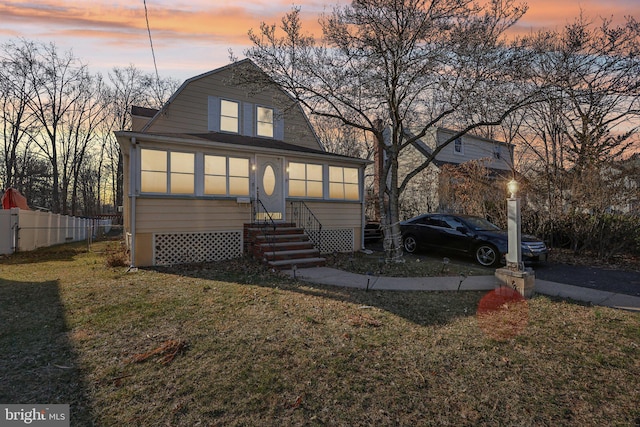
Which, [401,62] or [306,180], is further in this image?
[306,180]

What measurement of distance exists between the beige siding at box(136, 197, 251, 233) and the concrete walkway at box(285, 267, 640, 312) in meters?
2.94

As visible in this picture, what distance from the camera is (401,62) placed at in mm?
8141

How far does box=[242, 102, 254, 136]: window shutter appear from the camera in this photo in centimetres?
1258

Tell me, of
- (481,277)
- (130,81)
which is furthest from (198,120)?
(130,81)

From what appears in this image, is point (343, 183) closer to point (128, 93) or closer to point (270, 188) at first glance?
point (270, 188)

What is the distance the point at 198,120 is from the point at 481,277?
10301 mm

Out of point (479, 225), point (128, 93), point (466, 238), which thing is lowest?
point (466, 238)

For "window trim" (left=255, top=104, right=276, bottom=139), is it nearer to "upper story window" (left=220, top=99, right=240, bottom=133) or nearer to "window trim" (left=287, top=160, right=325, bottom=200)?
"upper story window" (left=220, top=99, right=240, bottom=133)

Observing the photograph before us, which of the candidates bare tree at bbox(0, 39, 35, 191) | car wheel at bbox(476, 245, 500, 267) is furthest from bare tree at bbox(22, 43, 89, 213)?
car wheel at bbox(476, 245, 500, 267)

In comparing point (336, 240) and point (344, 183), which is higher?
point (344, 183)

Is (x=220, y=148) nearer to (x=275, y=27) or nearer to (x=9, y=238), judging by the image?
(x=275, y=27)

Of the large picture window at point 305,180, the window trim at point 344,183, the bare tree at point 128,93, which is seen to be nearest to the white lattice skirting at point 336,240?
the window trim at point 344,183

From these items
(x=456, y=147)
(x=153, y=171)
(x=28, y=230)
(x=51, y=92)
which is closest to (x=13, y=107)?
(x=51, y=92)

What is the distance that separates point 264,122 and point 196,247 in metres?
6.00
